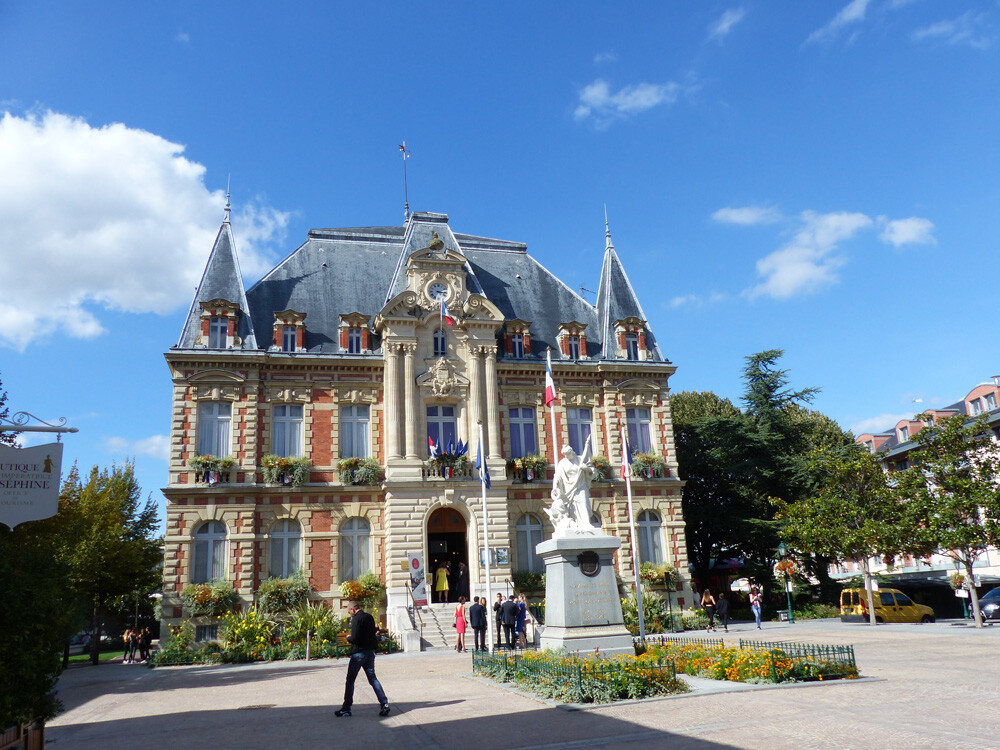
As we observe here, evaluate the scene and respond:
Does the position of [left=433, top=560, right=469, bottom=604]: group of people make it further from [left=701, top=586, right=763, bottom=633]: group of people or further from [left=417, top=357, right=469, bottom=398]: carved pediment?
[left=701, top=586, right=763, bottom=633]: group of people

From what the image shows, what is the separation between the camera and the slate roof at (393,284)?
34.0 m

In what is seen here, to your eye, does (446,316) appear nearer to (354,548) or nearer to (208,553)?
(354,548)

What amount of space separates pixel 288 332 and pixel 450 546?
1179 centimetres

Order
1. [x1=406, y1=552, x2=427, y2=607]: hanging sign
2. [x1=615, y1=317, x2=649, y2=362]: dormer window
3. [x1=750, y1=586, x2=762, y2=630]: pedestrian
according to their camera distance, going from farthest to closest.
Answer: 1. [x1=615, y1=317, x2=649, y2=362]: dormer window
2. [x1=750, y1=586, x2=762, y2=630]: pedestrian
3. [x1=406, y1=552, x2=427, y2=607]: hanging sign

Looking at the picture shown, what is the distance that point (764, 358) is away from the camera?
43.1 metres

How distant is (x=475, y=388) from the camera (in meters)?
32.7

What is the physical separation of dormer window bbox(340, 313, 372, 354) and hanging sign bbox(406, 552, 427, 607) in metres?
9.25

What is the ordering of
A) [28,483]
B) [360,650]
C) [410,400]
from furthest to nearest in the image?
[410,400]
[360,650]
[28,483]

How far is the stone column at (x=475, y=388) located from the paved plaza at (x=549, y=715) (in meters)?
14.2

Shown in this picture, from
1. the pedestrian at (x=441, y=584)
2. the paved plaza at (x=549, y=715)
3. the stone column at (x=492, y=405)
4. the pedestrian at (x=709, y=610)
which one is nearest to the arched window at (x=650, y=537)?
the pedestrian at (x=709, y=610)

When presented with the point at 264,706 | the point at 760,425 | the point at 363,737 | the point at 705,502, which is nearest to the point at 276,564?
the point at 264,706

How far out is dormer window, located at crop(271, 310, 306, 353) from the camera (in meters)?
32.4

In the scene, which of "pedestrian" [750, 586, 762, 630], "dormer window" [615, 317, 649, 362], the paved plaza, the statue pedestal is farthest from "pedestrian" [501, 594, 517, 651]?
"dormer window" [615, 317, 649, 362]

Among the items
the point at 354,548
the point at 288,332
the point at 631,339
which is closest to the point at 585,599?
the point at 354,548
